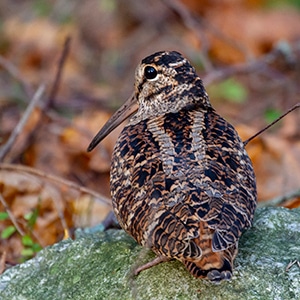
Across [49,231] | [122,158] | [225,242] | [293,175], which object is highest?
[122,158]

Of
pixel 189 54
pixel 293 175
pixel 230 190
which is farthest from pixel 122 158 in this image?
pixel 189 54

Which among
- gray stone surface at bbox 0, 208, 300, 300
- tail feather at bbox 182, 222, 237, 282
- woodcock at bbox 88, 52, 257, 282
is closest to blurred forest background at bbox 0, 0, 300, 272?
gray stone surface at bbox 0, 208, 300, 300

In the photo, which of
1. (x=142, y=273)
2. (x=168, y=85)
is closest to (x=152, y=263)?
(x=142, y=273)

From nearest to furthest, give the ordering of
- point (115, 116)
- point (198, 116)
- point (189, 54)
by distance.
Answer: point (198, 116), point (115, 116), point (189, 54)

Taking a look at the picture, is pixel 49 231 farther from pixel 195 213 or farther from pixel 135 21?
pixel 135 21

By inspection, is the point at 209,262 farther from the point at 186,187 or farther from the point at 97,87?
the point at 97,87

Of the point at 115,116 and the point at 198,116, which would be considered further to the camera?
the point at 115,116

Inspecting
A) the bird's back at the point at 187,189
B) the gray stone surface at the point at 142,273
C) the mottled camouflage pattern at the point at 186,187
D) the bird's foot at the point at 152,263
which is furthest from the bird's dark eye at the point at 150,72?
the bird's foot at the point at 152,263

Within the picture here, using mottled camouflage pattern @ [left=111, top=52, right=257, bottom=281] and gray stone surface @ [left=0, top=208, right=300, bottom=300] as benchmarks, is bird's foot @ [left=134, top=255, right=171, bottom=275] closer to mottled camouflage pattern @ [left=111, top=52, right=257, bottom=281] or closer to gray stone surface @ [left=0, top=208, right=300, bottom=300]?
gray stone surface @ [left=0, top=208, right=300, bottom=300]
